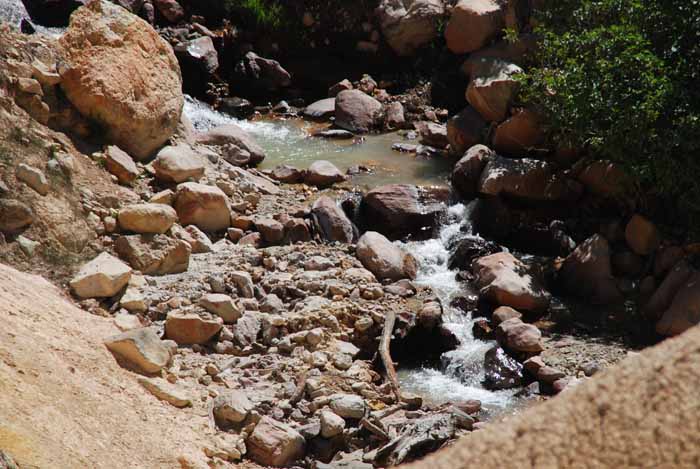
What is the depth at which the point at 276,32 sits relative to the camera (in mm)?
17984

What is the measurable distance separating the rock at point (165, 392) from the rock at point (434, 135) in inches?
337

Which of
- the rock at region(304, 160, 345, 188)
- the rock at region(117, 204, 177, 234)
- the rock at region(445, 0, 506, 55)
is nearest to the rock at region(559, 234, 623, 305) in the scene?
the rock at region(304, 160, 345, 188)

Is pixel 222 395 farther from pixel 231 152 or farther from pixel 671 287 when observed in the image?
pixel 231 152

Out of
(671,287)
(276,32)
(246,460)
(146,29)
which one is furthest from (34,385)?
(276,32)

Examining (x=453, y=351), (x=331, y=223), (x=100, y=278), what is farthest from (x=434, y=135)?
(x=100, y=278)

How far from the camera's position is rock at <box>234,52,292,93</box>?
17.0 metres

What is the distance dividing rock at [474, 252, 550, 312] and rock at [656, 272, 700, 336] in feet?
4.29

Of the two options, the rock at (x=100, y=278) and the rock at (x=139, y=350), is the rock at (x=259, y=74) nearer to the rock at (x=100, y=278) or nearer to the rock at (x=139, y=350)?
the rock at (x=100, y=278)

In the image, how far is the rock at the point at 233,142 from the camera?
42.9 feet

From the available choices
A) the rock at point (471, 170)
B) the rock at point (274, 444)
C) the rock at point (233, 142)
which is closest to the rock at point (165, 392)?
the rock at point (274, 444)

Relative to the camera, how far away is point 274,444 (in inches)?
264

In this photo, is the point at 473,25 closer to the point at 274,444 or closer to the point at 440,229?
the point at 440,229

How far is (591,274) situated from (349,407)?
4.31 m

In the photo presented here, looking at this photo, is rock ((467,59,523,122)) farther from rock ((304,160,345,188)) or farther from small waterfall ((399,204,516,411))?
rock ((304,160,345,188))
